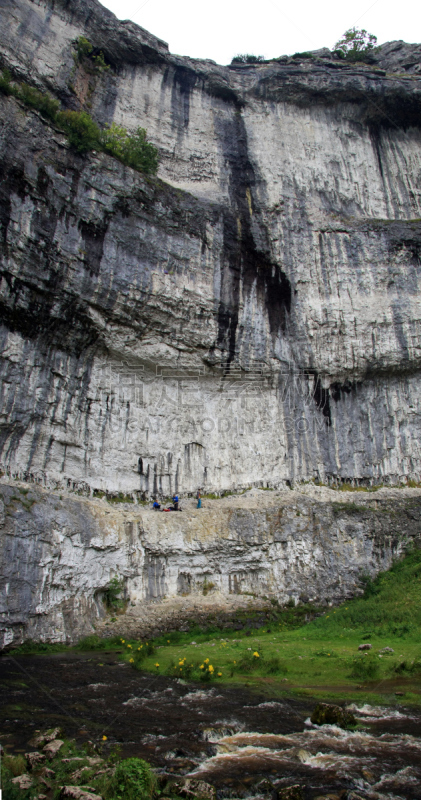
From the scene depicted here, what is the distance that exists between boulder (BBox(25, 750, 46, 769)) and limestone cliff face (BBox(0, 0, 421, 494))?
14353mm

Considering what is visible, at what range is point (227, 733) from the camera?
8.43m

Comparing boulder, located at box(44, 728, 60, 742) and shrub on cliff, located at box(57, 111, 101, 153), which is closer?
boulder, located at box(44, 728, 60, 742)

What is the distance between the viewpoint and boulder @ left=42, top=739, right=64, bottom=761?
708 cm

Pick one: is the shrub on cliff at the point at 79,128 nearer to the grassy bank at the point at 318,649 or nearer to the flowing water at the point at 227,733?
the grassy bank at the point at 318,649

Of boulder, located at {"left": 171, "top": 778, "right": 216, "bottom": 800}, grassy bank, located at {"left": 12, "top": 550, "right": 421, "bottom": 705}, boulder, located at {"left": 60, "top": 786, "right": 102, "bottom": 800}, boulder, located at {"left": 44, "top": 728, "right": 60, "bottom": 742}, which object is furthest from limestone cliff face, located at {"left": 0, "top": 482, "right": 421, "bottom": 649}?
boulder, located at {"left": 171, "top": 778, "right": 216, "bottom": 800}

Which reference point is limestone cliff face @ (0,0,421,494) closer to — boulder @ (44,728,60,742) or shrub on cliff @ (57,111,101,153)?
shrub on cliff @ (57,111,101,153)

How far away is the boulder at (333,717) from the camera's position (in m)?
8.69

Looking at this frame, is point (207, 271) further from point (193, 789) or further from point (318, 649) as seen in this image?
point (193, 789)

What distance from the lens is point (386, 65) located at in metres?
35.8

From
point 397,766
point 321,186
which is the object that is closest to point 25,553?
point 397,766

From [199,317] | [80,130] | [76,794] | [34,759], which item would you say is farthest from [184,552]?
[80,130]

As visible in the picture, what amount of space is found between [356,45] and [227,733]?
46193 mm

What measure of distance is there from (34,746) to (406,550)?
2018 cm

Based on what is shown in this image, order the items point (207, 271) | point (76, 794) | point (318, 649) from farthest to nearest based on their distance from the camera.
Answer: point (207, 271), point (318, 649), point (76, 794)
